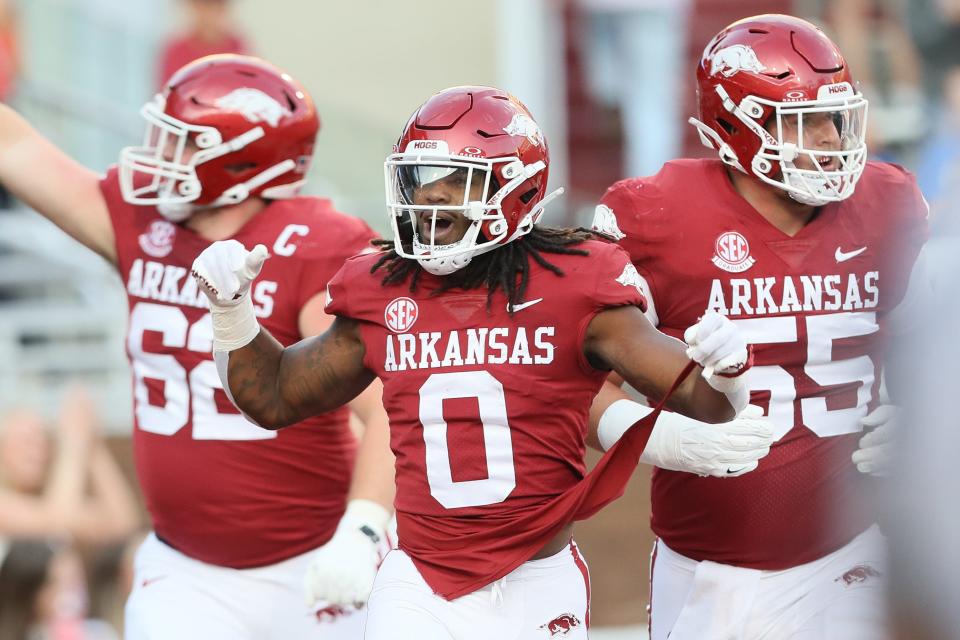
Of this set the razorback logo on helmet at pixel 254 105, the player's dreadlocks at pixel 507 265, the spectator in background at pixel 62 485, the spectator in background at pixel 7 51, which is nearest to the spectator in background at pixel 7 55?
the spectator in background at pixel 7 51

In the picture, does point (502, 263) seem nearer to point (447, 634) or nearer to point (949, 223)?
point (447, 634)

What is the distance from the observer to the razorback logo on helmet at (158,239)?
4.17m

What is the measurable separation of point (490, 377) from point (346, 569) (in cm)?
58

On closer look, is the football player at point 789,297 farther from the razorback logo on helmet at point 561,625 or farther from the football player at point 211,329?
the football player at point 211,329

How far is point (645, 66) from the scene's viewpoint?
10.6 m

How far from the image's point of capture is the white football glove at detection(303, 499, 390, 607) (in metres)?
3.49

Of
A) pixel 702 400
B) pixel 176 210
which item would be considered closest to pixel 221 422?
pixel 176 210

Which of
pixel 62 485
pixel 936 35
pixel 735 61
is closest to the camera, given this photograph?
pixel 735 61

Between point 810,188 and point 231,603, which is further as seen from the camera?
point 231,603

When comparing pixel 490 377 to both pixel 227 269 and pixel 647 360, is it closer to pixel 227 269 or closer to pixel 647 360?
pixel 647 360

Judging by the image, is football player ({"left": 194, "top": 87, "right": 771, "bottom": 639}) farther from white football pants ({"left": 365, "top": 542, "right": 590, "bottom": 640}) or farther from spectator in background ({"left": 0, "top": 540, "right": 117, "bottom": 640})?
spectator in background ({"left": 0, "top": 540, "right": 117, "bottom": 640})

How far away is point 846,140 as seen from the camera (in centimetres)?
370

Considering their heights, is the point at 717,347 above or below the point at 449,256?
below

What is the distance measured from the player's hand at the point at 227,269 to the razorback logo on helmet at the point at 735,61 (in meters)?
1.26
